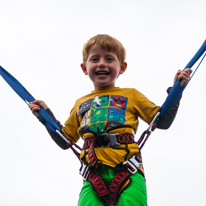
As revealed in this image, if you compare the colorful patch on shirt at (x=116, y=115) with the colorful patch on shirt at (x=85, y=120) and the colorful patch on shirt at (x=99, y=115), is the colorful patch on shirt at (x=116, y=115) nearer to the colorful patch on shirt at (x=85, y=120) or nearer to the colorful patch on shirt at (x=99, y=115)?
the colorful patch on shirt at (x=99, y=115)

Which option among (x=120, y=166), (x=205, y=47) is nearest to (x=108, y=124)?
(x=120, y=166)

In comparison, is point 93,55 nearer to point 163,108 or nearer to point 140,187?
point 163,108

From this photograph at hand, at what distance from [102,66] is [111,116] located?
0.77 meters

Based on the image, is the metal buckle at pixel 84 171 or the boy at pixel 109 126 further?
A: the metal buckle at pixel 84 171

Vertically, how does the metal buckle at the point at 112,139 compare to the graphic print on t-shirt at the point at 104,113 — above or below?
below

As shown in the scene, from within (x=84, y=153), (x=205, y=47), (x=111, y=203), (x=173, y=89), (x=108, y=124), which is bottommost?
(x=111, y=203)

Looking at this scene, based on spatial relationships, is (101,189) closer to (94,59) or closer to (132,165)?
(132,165)

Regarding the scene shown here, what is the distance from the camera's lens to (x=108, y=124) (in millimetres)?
4207

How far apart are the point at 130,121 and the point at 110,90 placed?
2.05 ft

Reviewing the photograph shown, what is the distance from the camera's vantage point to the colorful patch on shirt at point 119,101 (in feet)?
14.4

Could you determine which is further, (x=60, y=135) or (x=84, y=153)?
(x=60, y=135)

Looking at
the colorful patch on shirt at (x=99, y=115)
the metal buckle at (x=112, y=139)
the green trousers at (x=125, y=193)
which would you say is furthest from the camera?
the colorful patch on shirt at (x=99, y=115)

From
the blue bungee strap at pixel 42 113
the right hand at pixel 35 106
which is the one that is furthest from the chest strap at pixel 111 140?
the right hand at pixel 35 106

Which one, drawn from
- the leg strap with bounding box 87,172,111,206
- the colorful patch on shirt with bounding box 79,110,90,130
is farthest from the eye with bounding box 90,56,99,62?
the leg strap with bounding box 87,172,111,206
